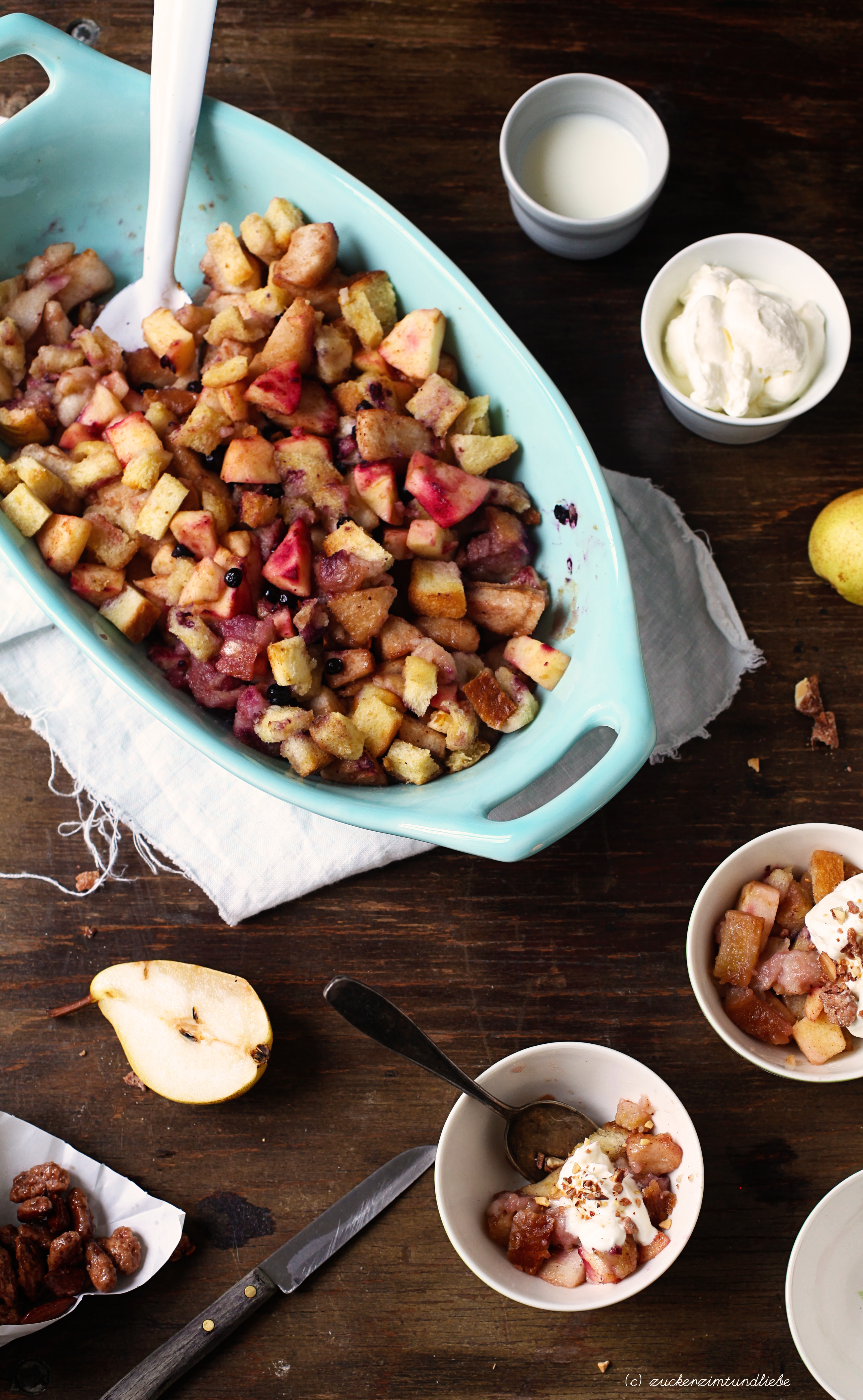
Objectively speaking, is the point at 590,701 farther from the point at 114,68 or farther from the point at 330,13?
the point at 330,13

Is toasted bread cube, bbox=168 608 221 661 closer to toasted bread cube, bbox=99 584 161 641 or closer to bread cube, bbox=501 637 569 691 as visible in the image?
toasted bread cube, bbox=99 584 161 641

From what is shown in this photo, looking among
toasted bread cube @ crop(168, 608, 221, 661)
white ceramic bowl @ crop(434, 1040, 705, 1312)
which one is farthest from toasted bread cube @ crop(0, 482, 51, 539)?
white ceramic bowl @ crop(434, 1040, 705, 1312)

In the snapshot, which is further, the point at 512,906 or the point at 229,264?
the point at 512,906

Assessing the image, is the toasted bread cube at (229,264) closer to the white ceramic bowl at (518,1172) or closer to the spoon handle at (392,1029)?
the spoon handle at (392,1029)

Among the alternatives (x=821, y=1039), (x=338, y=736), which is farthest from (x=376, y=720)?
(x=821, y=1039)

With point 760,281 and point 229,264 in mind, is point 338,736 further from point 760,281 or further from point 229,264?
point 760,281

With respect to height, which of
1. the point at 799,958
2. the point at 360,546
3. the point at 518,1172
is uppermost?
the point at 360,546

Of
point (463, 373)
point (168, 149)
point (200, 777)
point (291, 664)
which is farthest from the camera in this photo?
point (200, 777)
